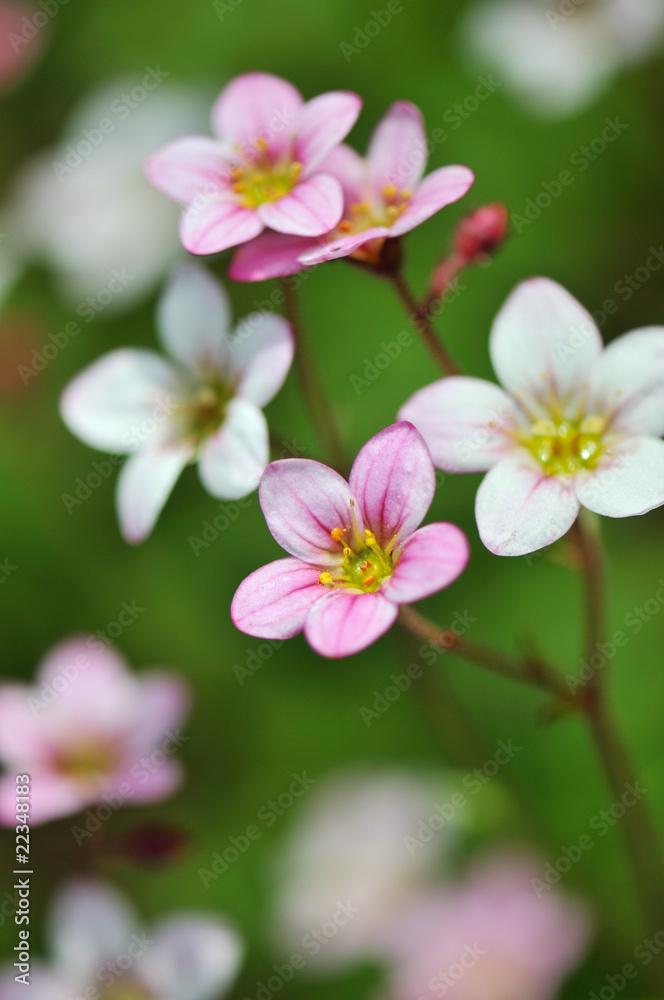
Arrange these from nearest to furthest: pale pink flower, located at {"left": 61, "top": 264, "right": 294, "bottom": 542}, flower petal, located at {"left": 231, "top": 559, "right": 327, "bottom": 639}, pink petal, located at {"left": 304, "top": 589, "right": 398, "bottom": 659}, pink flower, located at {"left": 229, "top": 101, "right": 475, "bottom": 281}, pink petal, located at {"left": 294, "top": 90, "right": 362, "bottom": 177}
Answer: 1. pink petal, located at {"left": 304, "top": 589, "right": 398, "bottom": 659}
2. flower petal, located at {"left": 231, "top": 559, "right": 327, "bottom": 639}
3. pink flower, located at {"left": 229, "top": 101, "right": 475, "bottom": 281}
4. pink petal, located at {"left": 294, "top": 90, "right": 362, "bottom": 177}
5. pale pink flower, located at {"left": 61, "top": 264, "right": 294, "bottom": 542}

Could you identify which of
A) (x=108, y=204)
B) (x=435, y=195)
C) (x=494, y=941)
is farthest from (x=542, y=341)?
(x=108, y=204)

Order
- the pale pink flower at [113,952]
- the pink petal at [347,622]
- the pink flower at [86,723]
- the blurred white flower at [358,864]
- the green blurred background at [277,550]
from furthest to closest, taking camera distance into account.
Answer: the green blurred background at [277,550], the blurred white flower at [358,864], the pink flower at [86,723], the pale pink flower at [113,952], the pink petal at [347,622]

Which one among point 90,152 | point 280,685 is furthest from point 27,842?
point 90,152

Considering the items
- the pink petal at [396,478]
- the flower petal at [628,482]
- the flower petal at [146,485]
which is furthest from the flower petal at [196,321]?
the flower petal at [628,482]

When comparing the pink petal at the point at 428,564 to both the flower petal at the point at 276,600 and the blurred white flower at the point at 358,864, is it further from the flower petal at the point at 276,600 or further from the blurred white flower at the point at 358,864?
the blurred white flower at the point at 358,864

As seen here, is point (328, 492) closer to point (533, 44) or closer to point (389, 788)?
point (389, 788)

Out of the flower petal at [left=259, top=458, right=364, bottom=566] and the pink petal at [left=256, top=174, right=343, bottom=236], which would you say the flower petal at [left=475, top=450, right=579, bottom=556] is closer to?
the flower petal at [left=259, top=458, right=364, bottom=566]

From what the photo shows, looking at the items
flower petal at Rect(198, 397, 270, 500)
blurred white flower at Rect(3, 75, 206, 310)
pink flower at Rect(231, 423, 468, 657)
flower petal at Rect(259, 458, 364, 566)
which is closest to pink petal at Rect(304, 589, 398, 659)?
pink flower at Rect(231, 423, 468, 657)
